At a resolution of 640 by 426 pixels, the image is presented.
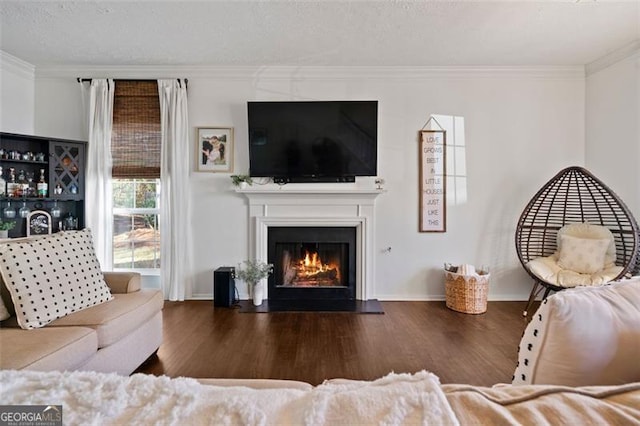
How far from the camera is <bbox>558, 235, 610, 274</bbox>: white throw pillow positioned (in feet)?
9.27

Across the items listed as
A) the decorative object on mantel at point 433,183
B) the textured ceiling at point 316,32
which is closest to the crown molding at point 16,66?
the textured ceiling at point 316,32

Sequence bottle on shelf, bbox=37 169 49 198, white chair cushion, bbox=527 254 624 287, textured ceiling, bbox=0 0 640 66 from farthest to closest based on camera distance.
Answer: bottle on shelf, bbox=37 169 49 198 < white chair cushion, bbox=527 254 624 287 < textured ceiling, bbox=0 0 640 66

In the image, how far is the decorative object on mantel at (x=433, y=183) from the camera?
11.3 ft

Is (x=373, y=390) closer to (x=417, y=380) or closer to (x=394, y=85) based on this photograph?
(x=417, y=380)

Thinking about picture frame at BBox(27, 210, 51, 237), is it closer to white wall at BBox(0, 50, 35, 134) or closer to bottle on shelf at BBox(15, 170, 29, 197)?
bottle on shelf at BBox(15, 170, 29, 197)

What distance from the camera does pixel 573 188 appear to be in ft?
11.0

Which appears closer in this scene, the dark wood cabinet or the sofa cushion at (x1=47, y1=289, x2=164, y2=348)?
the sofa cushion at (x1=47, y1=289, x2=164, y2=348)

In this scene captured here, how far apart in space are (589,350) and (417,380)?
1.65ft

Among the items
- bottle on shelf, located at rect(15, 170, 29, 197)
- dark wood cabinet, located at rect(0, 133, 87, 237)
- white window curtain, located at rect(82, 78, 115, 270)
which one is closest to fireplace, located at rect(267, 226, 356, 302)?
white window curtain, located at rect(82, 78, 115, 270)

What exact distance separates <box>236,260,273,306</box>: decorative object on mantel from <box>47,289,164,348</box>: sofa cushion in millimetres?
1194

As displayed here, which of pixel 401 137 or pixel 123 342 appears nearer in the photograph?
pixel 123 342

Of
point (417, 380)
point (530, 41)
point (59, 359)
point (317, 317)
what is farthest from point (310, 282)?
point (530, 41)

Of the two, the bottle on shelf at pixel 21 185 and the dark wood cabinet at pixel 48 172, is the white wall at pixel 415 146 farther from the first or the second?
the bottle on shelf at pixel 21 185

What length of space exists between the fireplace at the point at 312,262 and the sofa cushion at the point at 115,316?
1.52 meters
